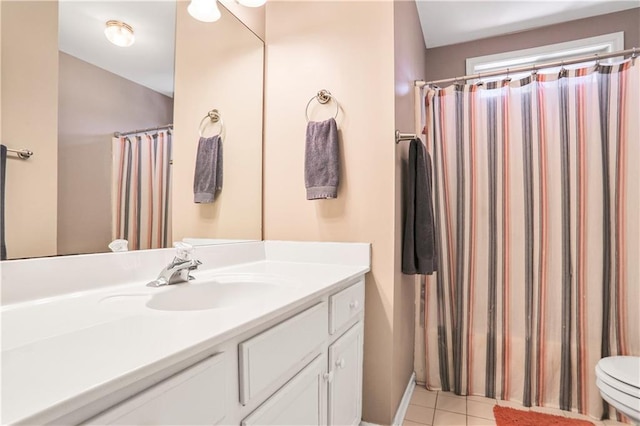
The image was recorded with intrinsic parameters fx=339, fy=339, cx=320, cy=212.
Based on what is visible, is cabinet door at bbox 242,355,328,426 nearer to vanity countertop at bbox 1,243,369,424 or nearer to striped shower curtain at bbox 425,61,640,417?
vanity countertop at bbox 1,243,369,424

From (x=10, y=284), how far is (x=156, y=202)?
0.49 meters

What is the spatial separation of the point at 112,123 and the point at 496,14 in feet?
7.30

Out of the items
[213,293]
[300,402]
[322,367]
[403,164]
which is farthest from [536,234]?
[213,293]

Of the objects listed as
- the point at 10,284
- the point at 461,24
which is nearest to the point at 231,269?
the point at 10,284

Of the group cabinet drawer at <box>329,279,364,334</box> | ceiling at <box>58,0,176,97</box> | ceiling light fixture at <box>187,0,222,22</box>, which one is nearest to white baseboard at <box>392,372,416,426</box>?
cabinet drawer at <box>329,279,364,334</box>

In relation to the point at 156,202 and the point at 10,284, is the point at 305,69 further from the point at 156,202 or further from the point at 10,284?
the point at 10,284

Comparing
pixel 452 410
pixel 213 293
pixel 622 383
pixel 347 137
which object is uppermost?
pixel 347 137

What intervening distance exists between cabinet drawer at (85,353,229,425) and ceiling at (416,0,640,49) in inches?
86.8

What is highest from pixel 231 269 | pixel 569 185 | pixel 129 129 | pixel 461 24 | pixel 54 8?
pixel 461 24

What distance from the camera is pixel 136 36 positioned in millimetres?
1155

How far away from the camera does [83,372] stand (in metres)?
0.45

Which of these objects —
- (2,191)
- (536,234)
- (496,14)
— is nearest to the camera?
(2,191)

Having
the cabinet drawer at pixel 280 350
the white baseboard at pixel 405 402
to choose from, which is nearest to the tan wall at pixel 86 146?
the cabinet drawer at pixel 280 350

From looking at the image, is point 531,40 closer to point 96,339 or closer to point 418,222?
point 418,222
